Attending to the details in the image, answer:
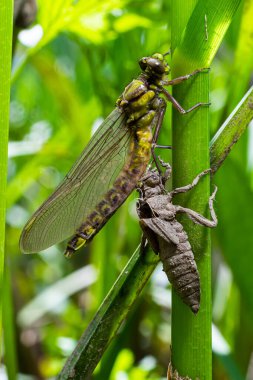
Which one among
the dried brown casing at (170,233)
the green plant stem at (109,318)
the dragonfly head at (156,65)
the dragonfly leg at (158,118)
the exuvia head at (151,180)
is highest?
the dragonfly head at (156,65)

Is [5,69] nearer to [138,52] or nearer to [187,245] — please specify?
[187,245]

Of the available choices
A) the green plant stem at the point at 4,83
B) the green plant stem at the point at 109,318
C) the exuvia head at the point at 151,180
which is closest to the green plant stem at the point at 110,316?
the green plant stem at the point at 109,318

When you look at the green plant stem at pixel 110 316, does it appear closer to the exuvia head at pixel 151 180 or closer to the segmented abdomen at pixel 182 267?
the segmented abdomen at pixel 182 267

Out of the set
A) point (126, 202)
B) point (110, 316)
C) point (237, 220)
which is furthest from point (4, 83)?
point (126, 202)

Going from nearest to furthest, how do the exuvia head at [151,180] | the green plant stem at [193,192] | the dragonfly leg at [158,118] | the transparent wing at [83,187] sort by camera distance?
the green plant stem at [193,192] < the exuvia head at [151,180] < the transparent wing at [83,187] < the dragonfly leg at [158,118]

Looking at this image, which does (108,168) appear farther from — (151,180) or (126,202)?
(126,202)
